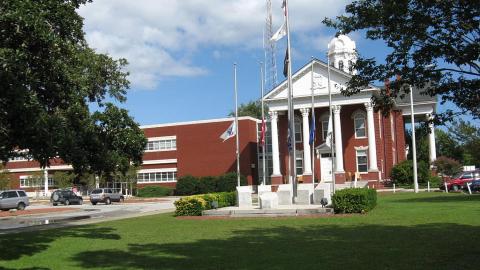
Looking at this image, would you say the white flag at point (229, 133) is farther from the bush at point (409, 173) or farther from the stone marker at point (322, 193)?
the stone marker at point (322, 193)

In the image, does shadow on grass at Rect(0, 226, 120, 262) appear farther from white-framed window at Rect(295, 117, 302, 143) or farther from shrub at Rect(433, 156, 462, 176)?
white-framed window at Rect(295, 117, 302, 143)

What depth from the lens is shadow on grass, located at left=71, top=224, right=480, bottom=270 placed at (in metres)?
10.7

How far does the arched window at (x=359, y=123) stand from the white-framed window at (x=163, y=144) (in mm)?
22912

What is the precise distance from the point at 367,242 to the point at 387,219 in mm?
6429

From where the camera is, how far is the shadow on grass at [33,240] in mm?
14867

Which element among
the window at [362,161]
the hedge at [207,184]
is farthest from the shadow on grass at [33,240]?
the hedge at [207,184]

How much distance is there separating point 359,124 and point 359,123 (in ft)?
0.33

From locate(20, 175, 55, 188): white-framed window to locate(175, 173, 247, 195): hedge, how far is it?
23892 millimetres

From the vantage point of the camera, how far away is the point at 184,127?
6638 cm

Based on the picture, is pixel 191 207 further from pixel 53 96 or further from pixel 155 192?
pixel 155 192

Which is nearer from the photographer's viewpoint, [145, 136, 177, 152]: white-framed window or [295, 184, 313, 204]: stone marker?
[295, 184, 313, 204]: stone marker

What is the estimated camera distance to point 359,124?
55.2 m

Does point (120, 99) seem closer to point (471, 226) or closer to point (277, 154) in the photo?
point (471, 226)

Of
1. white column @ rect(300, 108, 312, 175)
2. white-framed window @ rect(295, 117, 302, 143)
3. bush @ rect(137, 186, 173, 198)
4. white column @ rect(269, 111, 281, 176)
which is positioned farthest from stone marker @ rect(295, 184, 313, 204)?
bush @ rect(137, 186, 173, 198)
